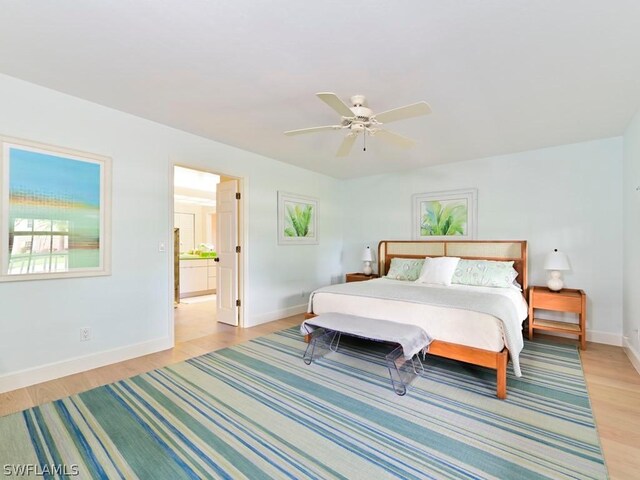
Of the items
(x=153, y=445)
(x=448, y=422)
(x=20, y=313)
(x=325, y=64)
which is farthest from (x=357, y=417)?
(x=20, y=313)

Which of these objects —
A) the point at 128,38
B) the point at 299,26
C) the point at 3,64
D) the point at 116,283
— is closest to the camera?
the point at 299,26

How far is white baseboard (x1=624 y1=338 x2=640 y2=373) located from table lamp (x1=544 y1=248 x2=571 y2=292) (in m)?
0.81

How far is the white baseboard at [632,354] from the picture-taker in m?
2.89

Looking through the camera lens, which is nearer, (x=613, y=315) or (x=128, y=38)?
(x=128, y=38)

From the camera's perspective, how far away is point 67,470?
162 centimetres

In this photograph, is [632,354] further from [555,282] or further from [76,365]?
[76,365]

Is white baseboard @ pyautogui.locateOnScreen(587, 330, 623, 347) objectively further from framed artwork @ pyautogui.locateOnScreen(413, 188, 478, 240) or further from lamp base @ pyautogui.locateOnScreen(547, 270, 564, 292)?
framed artwork @ pyautogui.locateOnScreen(413, 188, 478, 240)

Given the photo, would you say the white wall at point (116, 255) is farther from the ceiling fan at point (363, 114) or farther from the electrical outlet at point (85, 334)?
the ceiling fan at point (363, 114)

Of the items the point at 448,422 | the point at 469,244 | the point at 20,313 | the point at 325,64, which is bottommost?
the point at 448,422

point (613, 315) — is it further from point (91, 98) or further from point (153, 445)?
point (91, 98)

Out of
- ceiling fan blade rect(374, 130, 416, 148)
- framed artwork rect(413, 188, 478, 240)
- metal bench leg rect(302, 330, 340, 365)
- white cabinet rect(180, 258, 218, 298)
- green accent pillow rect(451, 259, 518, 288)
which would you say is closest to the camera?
ceiling fan blade rect(374, 130, 416, 148)

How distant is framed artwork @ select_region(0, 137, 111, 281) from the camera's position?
2.44 metres

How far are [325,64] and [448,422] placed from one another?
2.63 meters

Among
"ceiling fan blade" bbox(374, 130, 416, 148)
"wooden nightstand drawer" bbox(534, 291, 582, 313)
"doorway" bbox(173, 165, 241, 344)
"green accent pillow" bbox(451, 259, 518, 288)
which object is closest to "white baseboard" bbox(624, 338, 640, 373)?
"wooden nightstand drawer" bbox(534, 291, 582, 313)
